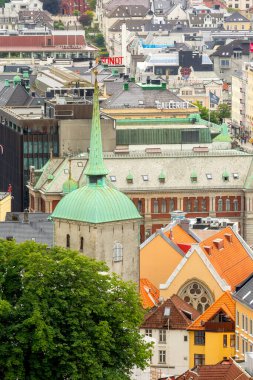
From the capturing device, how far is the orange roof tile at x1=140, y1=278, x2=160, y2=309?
151700mm

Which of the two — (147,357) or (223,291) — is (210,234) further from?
(147,357)

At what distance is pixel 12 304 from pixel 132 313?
6123mm

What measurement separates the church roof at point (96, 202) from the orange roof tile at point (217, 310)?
10.6 m

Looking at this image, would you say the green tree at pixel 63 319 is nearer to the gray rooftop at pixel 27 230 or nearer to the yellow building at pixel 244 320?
the yellow building at pixel 244 320

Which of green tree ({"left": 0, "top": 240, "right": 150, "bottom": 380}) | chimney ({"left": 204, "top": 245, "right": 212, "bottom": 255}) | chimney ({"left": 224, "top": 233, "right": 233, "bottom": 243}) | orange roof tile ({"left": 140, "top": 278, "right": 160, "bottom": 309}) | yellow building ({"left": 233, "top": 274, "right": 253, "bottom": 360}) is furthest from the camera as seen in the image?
chimney ({"left": 224, "top": 233, "right": 233, "bottom": 243})

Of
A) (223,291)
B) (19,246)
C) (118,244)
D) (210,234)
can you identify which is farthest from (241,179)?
(19,246)

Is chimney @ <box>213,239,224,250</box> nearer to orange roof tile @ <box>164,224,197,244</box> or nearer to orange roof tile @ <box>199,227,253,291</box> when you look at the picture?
orange roof tile @ <box>199,227,253,291</box>

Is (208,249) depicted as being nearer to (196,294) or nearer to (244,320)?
(196,294)

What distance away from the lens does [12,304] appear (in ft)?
400

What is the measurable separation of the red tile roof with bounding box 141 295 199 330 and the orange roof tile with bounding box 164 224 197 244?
1672 centimetres

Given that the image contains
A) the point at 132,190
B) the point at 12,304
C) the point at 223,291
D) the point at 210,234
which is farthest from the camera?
the point at 132,190

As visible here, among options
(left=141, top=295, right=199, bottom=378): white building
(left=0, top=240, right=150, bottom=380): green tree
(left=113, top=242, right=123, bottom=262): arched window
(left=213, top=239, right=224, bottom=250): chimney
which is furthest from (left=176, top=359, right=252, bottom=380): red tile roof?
(left=213, top=239, right=224, bottom=250): chimney

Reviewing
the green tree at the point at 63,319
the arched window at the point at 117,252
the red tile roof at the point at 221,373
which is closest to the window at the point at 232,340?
the arched window at the point at 117,252

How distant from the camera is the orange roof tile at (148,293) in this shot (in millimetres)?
151700
